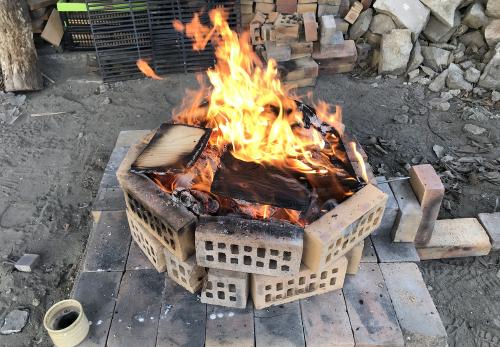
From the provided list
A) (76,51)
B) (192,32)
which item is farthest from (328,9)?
(76,51)

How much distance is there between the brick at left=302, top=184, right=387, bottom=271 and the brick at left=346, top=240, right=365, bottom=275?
0.06 meters

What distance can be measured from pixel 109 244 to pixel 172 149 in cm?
81

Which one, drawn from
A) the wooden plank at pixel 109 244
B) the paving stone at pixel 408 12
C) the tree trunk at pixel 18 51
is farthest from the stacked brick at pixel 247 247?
the paving stone at pixel 408 12

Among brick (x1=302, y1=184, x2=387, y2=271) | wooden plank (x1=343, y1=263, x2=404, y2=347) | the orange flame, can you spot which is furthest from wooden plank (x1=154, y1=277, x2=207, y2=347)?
the orange flame

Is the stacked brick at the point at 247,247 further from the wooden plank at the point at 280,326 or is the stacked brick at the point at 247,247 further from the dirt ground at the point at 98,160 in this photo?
the dirt ground at the point at 98,160

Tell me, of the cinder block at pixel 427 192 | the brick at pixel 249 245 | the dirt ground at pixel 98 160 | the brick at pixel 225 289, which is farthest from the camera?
the dirt ground at pixel 98 160

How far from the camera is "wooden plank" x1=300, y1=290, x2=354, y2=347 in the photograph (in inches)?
98.9

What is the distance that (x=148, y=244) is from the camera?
2.75 metres

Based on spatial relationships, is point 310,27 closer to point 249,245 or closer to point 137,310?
point 249,245

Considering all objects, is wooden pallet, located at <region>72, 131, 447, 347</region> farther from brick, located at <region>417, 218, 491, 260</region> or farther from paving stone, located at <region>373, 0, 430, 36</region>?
paving stone, located at <region>373, 0, 430, 36</region>

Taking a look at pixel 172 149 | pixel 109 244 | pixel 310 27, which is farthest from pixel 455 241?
pixel 310 27

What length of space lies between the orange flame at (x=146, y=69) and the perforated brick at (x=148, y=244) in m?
3.08

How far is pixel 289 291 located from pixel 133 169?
46.2 inches

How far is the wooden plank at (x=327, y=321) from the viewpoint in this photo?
2.51 meters
